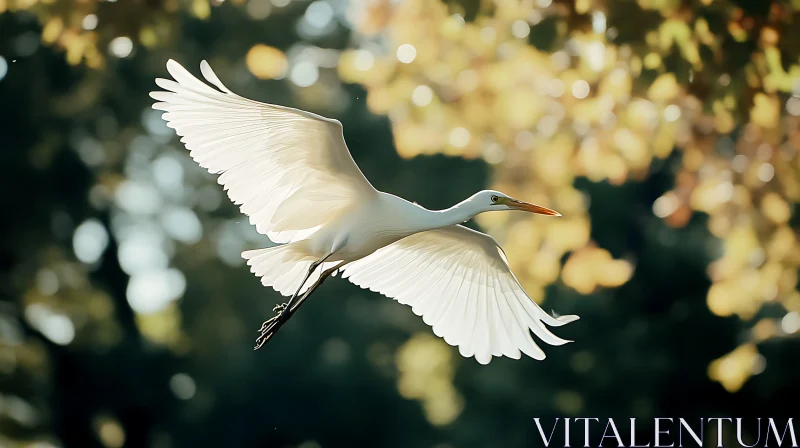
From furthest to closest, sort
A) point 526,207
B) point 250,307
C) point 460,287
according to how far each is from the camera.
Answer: point 250,307
point 460,287
point 526,207

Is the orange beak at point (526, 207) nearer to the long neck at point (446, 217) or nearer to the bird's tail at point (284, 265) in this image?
the long neck at point (446, 217)

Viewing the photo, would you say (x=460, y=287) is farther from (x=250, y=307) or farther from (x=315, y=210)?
(x=250, y=307)

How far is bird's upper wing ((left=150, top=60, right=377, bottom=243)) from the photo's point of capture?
12.2ft

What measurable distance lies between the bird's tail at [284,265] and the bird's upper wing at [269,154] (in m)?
0.16

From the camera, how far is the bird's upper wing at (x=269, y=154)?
12.2 feet

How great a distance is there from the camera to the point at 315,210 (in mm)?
4113

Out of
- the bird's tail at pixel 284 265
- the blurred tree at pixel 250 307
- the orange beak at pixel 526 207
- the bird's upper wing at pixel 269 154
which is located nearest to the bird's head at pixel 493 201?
the orange beak at pixel 526 207

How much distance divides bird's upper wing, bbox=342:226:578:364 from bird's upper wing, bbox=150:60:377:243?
21.0 inches

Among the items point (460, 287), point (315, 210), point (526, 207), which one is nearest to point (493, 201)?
point (526, 207)

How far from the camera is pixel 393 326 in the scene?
10.9 m

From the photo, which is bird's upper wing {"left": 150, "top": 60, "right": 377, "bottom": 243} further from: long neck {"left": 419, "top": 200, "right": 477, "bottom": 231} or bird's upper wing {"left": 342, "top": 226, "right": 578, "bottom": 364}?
bird's upper wing {"left": 342, "top": 226, "right": 578, "bottom": 364}

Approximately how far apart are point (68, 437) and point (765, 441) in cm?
667

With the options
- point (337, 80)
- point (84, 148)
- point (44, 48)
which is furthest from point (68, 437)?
point (337, 80)

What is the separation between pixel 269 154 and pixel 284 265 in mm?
447
